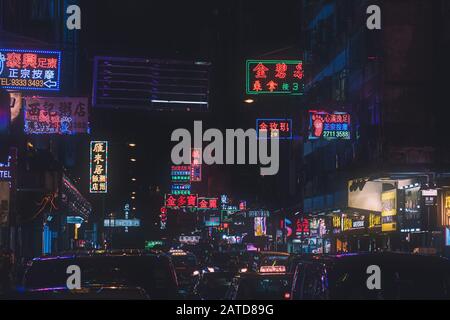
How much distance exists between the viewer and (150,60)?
74.2ft

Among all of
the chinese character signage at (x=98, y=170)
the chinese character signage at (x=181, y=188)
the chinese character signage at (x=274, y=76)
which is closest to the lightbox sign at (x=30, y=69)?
the chinese character signage at (x=274, y=76)

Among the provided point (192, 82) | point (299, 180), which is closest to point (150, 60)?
point (192, 82)

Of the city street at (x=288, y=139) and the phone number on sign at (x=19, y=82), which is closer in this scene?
the city street at (x=288, y=139)

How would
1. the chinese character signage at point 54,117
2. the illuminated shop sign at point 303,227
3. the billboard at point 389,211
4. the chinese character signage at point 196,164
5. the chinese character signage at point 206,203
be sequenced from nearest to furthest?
1. the chinese character signage at point 54,117
2. the billboard at point 389,211
3. the illuminated shop sign at point 303,227
4. the chinese character signage at point 206,203
5. the chinese character signage at point 196,164

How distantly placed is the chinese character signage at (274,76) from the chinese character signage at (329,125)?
1.88 m

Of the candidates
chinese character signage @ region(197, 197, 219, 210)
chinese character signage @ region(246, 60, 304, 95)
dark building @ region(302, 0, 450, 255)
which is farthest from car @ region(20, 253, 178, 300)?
chinese character signage @ region(197, 197, 219, 210)

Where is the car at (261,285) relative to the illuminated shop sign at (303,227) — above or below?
above

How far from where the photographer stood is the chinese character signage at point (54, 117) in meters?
21.7

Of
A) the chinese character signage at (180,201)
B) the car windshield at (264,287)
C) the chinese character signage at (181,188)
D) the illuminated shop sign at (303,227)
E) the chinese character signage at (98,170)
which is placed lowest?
the illuminated shop sign at (303,227)

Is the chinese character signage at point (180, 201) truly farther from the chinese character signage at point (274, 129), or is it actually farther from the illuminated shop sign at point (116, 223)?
the chinese character signage at point (274, 129)

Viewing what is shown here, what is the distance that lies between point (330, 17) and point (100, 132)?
87.0ft
